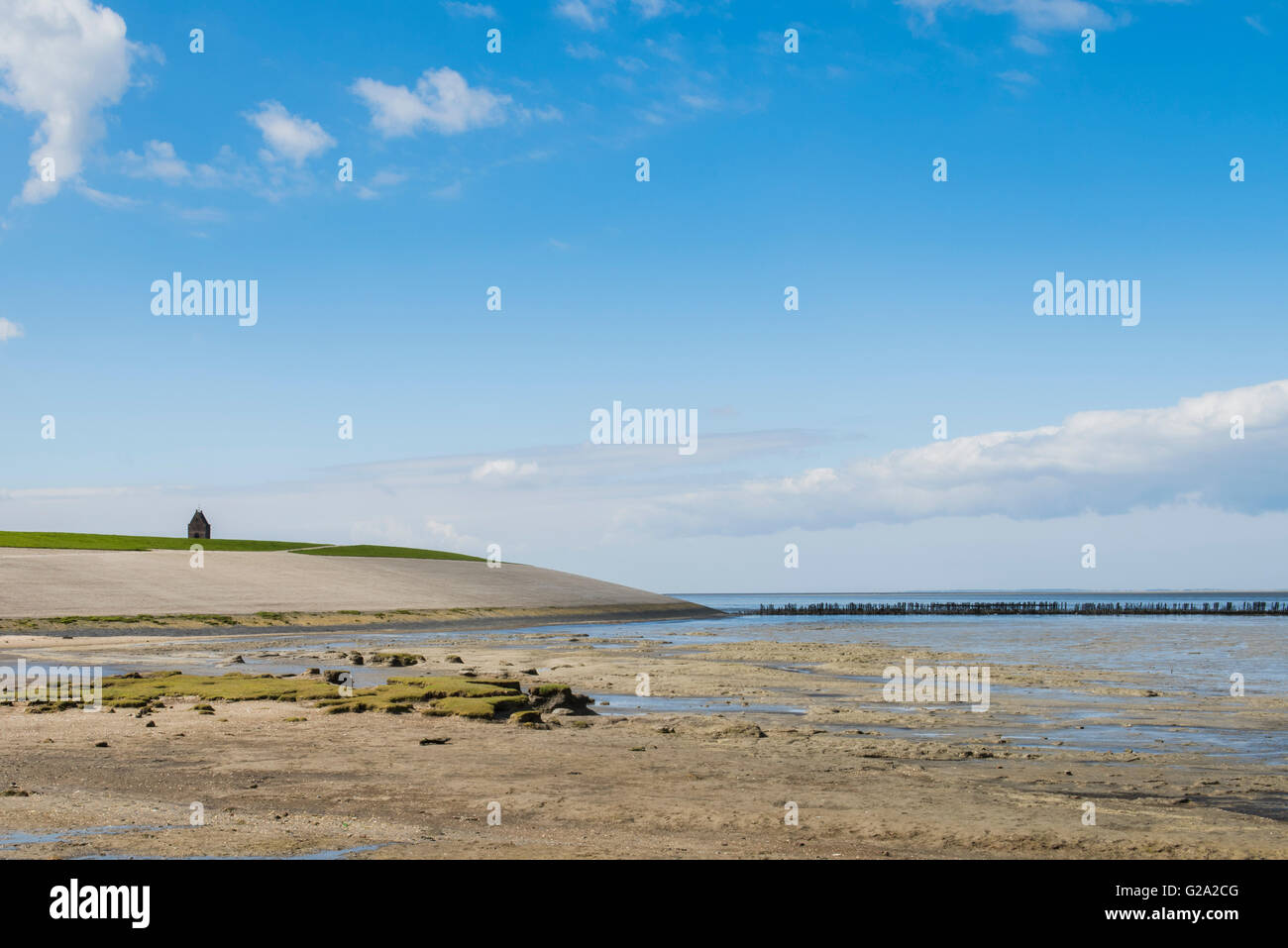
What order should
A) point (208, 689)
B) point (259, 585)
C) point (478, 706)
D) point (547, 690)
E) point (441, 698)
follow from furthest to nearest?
1. point (259, 585)
2. point (208, 689)
3. point (547, 690)
4. point (441, 698)
5. point (478, 706)

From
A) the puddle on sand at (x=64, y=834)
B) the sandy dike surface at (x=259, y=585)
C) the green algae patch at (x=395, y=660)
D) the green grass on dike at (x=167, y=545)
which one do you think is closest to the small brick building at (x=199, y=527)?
the green grass on dike at (x=167, y=545)

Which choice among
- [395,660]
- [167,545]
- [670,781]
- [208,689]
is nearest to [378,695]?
[208,689]

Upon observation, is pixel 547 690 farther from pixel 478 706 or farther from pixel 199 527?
pixel 199 527

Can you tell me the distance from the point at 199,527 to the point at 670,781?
596 ft

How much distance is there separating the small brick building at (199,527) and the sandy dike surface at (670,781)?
545 feet

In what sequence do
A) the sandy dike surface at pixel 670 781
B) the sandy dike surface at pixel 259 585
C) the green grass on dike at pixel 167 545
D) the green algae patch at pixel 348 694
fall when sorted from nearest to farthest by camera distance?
the sandy dike surface at pixel 670 781 < the green algae patch at pixel 348 694 < the sandy dike surface at pixel 259 585 < the green grass on dike at pixel 167 545

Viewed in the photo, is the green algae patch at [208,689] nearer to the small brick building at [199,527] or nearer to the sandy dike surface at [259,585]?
the sandy dike surface at [259,585]

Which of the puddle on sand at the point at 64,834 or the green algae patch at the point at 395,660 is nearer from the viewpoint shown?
the puddle on sand at the point at 64,834

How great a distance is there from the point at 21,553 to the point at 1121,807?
115m

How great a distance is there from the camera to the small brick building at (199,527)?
581ft

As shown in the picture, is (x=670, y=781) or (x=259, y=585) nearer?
(x=670, y=781)

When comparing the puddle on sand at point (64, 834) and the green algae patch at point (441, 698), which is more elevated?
the puddle on sand at point (64, 834)

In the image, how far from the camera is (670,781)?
16.3 m
